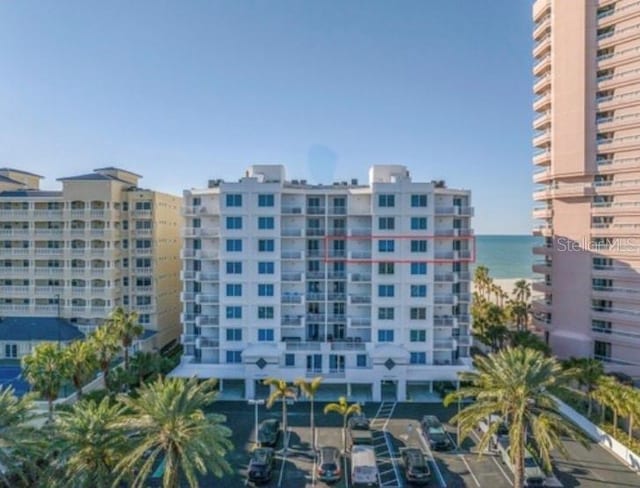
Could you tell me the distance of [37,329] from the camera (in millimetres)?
46875

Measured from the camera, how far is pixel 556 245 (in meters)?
48.0

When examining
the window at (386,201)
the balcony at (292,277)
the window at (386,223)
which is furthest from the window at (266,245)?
the window at (386,201)

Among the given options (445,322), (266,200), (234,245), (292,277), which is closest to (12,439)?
(234,245)

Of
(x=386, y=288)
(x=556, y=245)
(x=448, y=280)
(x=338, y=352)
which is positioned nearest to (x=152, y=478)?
(x=338, y=352)

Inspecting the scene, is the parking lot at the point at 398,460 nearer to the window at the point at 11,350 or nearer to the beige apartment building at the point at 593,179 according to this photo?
the beige apartment building at the point at 593,179

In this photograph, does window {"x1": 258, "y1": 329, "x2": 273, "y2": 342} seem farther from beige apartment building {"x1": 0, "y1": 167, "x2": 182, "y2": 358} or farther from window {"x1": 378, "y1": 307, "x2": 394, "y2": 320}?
beige apartment building {"x1": 0, "y1": 167, "x2": 182, "y2": 358}

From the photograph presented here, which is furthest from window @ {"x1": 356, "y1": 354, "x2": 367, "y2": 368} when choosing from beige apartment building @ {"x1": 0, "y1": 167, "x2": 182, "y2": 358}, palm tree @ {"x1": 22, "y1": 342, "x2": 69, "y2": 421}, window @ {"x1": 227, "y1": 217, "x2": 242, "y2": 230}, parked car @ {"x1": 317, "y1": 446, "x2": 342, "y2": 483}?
beige apartment building @ {"x1": 0, "y1": 167, "x2": 182, "y2": 358}

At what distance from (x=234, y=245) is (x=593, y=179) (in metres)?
36.9

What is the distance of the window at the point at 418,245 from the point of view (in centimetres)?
4109

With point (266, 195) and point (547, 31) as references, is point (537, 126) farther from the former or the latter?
point (266, 195)

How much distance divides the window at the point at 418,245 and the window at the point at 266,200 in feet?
45.0

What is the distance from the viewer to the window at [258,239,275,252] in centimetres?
4153

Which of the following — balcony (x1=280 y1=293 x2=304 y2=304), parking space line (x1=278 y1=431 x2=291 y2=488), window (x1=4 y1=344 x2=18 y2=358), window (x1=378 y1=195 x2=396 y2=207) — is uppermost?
window (x1=378 y1=195 x2=396 y2=207)

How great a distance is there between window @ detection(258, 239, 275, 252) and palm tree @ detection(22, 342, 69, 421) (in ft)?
60.0
